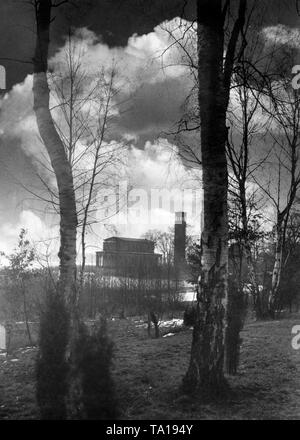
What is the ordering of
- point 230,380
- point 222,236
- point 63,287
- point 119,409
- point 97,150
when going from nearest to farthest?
point 119,409
point 222,236
point 230,380
point 63,287
point 97,150

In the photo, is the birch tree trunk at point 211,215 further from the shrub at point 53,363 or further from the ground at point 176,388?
the shrub at point 53,363

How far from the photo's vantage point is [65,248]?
675cm

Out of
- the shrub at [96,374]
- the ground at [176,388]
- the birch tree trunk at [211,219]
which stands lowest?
the ground at [176,388]

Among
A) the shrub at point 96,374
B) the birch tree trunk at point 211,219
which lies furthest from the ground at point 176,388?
the birch tree trunk at point 211,219

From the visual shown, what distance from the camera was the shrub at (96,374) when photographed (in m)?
4.51

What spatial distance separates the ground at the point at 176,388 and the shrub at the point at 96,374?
0.86ft

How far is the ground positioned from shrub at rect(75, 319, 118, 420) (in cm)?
26

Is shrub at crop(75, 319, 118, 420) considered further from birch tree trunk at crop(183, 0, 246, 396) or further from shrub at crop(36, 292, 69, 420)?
birch tree trunk at crop(183, 0, 246, 396)

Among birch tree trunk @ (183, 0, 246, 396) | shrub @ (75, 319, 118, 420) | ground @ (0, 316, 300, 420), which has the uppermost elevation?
birch tree trunk @ (183, 0, 246, 396)

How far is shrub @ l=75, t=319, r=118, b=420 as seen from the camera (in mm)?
4508

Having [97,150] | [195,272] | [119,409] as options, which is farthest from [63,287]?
[195,272]

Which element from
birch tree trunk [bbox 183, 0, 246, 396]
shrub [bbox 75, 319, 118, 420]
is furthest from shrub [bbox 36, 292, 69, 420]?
birch tree trunk [bbox 183, 0, 246, 396]

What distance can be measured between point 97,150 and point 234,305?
9.86 meters
